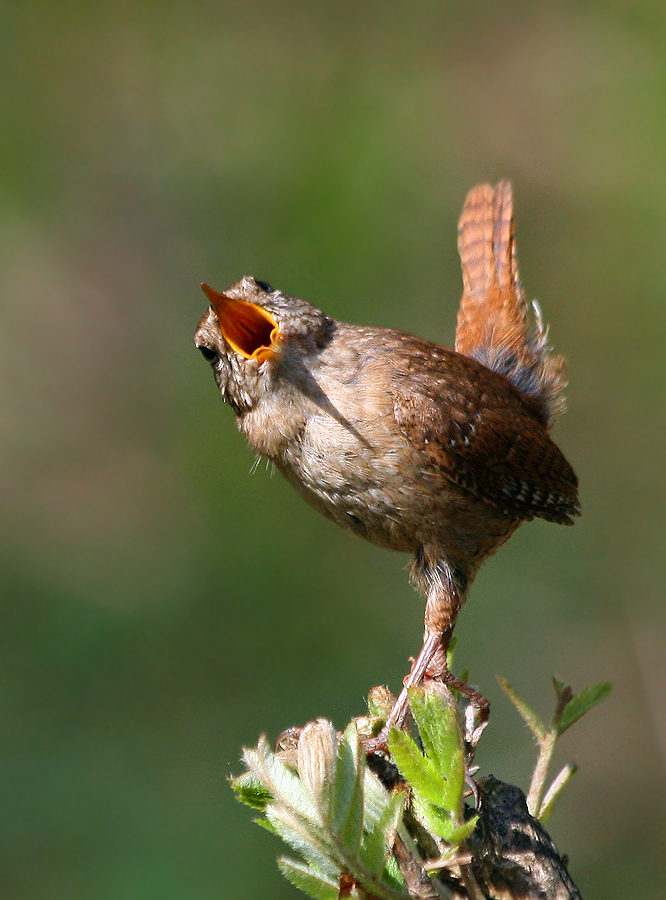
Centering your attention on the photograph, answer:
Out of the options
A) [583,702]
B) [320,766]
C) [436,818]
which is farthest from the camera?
[583,702]

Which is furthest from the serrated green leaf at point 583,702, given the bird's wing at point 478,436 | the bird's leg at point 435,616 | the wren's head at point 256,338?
the wren's head at point 256,338

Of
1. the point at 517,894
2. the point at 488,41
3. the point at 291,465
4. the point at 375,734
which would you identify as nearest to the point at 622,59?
the point at 488,41

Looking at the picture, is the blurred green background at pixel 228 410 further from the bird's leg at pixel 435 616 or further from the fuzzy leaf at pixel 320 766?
the fuzzy leaf at pixel 320 766

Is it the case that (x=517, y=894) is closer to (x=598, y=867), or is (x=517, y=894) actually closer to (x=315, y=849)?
(x=315, y=849)

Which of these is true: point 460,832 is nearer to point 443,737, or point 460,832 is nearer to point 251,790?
point 443,737

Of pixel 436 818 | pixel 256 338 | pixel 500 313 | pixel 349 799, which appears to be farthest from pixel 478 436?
pixel 349 799

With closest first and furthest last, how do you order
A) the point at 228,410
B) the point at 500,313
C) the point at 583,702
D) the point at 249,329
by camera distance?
the point at 583,702 → the point at 249,329 → the point at 500,313 → the point at 228,410
